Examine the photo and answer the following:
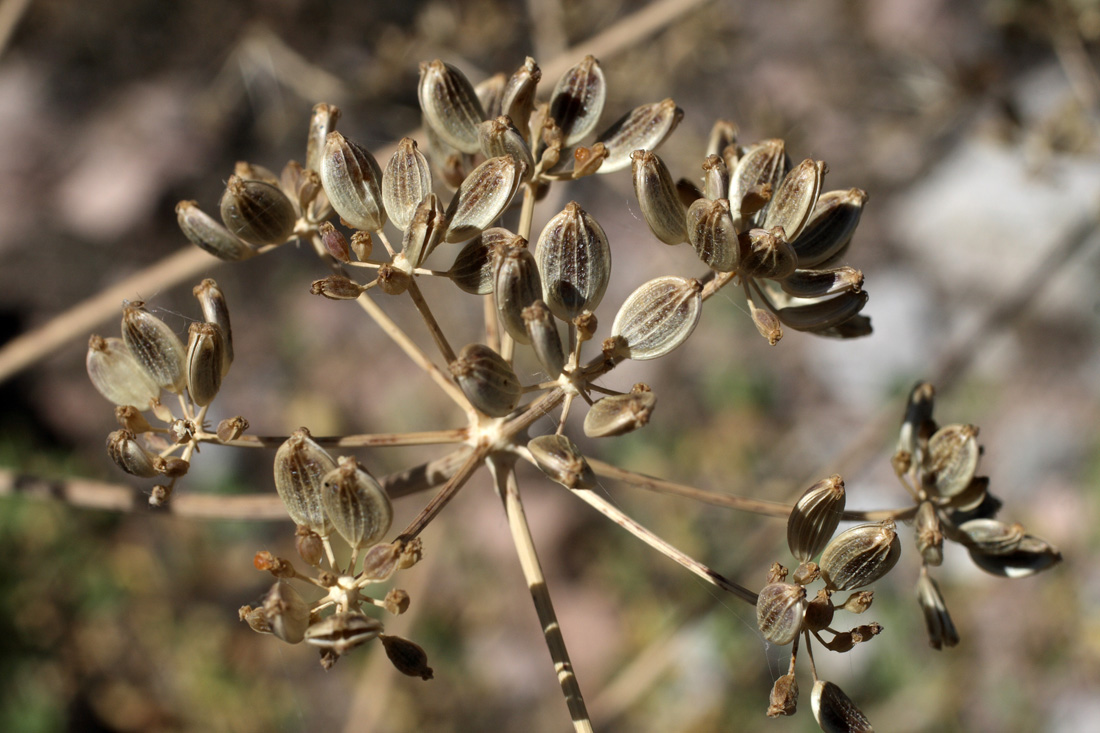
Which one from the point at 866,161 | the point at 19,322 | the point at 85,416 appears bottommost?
the point at 85,416

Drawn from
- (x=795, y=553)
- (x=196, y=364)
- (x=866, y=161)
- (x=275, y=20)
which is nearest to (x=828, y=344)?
(x=866, y=161)

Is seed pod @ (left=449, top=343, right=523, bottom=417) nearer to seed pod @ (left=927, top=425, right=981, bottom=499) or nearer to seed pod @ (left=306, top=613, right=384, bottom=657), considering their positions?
seed pod @ (left=306, top=613, right=384, bottom=657)

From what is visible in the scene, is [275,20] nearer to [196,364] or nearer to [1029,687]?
[196,364]

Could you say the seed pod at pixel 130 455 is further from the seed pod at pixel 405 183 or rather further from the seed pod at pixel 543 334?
the seed pod at pixel 543 334

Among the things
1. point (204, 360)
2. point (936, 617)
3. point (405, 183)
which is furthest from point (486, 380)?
point (936, 617)

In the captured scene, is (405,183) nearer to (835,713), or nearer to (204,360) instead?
(204,360)

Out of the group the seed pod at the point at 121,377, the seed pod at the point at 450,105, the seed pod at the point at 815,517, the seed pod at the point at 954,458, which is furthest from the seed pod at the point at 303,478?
the seed pod at the point at 954,458
